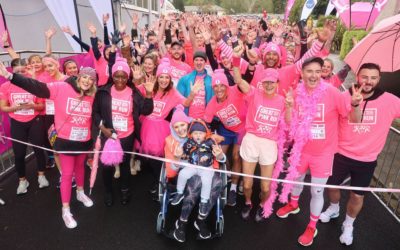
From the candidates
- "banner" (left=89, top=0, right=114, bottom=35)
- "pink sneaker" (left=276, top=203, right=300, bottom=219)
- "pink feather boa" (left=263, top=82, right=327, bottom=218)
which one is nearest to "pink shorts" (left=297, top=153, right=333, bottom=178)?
"pink feather boa" (left=263, top=82, right=327, bottom=218)

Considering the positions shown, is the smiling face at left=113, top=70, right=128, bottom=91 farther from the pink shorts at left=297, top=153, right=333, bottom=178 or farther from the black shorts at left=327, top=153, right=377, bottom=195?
the black shorts at left=327, top=153, right=377, bottom=195

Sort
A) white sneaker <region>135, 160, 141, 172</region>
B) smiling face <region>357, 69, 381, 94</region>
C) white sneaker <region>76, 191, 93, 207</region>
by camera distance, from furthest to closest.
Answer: white sneaker <region>135, 160, 141, 172</region> → white sneaker <region>76, 191, 93, 207</region> → smiling face <region>357, 69, 381, 94</region>

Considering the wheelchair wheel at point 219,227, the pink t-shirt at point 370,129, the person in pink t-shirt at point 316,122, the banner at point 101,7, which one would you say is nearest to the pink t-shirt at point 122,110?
the wheelchair wheel at point 219,227

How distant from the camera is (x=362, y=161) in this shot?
2.69 meters

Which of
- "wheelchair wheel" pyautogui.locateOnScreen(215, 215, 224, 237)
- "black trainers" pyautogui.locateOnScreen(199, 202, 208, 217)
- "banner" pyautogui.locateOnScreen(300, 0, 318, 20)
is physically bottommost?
"wheelchair wheel" pyautogui.locateOnScreen(215, 215, 224, 237)

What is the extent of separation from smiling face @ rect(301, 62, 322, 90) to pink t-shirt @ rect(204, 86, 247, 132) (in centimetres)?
71

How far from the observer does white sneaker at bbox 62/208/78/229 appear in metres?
3.06

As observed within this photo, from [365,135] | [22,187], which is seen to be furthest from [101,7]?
[365,135]

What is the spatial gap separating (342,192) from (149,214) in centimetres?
259

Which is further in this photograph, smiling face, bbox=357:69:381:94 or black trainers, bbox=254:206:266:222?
black trainers, bbox=254:206:266:222

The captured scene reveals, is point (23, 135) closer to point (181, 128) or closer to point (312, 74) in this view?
point (181, 128)

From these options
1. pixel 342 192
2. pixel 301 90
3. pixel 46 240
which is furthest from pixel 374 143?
pixel 46 240

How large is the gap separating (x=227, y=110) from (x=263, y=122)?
497 millimetres

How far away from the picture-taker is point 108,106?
309 centimetres
